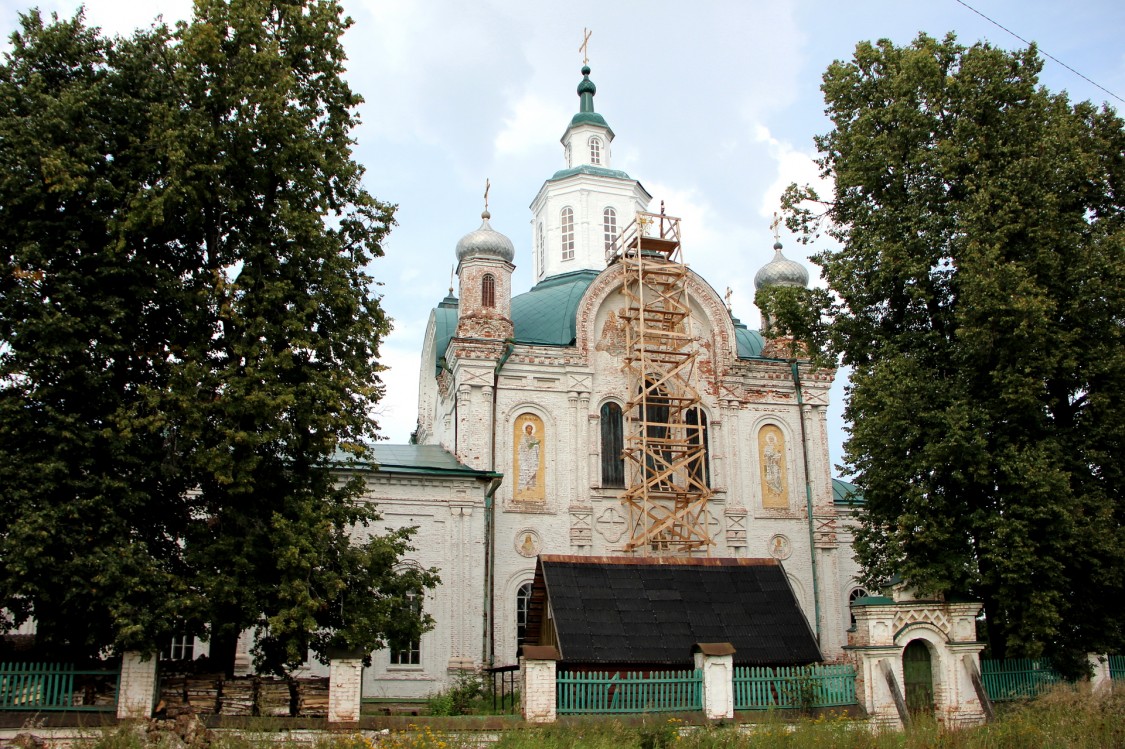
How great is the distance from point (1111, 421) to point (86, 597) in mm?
14436

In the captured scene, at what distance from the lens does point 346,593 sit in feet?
43.6

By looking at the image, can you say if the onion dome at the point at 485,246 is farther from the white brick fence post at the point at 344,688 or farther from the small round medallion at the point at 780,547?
the white brick fence post at the point at 344,688

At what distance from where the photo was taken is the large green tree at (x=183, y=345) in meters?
12.0

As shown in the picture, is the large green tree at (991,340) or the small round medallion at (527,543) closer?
the large green tree at (991,340)

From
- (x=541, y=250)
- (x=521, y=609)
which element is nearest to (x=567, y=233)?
(x=541, y=250)

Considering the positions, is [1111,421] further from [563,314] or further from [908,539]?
[563,314]

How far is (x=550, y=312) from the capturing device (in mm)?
23203

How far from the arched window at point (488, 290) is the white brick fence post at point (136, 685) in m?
11.4

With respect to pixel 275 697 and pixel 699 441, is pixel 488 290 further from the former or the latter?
pixel 275 697

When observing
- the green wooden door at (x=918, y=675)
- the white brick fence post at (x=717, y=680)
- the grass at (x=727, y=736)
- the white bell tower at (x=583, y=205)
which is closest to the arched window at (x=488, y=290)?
the white bell tower at (x=583, y=205)

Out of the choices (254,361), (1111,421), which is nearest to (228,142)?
(254,361)

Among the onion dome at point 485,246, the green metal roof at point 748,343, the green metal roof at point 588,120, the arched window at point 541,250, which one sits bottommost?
the green metal roof at point 748,343

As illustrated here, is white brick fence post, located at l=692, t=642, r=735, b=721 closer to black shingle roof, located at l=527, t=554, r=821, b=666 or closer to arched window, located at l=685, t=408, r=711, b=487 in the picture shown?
black shingle roof, located at l=527, t=554, r=821, b=666

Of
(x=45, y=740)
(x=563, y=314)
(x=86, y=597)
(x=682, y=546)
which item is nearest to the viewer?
(x=45, y=740)
